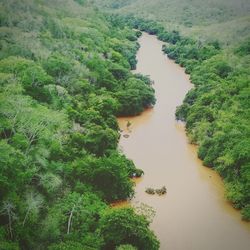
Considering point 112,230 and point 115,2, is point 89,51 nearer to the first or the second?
point 112,230

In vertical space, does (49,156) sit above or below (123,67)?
above

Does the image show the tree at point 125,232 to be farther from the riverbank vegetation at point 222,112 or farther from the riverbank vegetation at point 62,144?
the riverbank vegetation at point 222,112

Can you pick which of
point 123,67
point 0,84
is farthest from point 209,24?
point 0,84

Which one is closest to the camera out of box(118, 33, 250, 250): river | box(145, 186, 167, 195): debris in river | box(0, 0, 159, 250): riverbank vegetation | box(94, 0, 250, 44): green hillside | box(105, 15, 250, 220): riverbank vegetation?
box(0, 0, 159, 250): riverbank vegetation

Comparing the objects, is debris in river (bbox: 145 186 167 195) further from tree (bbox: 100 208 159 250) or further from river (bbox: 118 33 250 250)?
tree (bbox: 100 208 159 250)

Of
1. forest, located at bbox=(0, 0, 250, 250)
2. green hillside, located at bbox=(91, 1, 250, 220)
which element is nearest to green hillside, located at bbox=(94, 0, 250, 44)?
green hillside, located at bbox=(91, 1, 250, 220)

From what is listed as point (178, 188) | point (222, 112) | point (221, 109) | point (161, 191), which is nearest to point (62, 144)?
point (161, 191)

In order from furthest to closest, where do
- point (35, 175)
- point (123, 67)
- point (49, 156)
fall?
point (123, 67) → point (49, 156) → point (35, 175)
